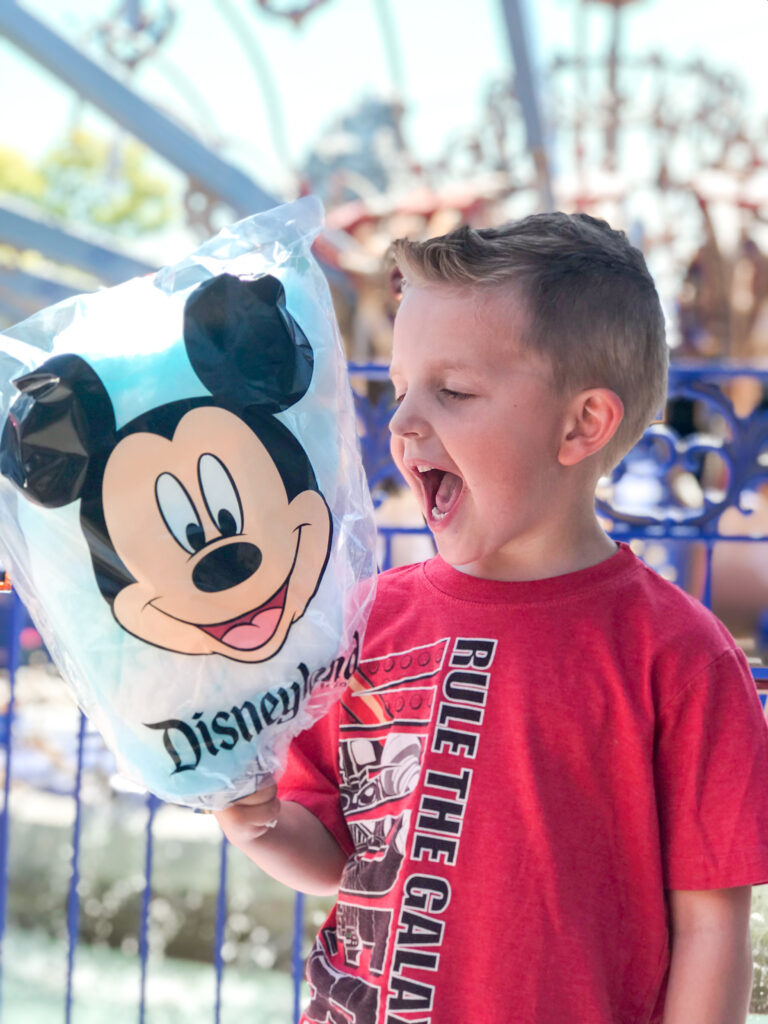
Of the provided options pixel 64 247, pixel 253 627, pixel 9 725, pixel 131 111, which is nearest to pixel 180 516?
pixel 253 627

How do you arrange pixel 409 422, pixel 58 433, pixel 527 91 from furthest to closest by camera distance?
pixel 527 91
pixel 409 422
pixel 58 433

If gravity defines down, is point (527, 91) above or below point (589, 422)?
above

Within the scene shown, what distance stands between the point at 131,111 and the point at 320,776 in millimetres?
3953

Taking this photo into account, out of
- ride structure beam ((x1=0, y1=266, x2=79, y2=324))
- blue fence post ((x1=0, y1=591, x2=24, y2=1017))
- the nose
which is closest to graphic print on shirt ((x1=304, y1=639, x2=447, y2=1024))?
the nose

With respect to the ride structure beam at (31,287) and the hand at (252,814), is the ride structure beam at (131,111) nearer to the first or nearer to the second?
the ride structure beam at (31,287)

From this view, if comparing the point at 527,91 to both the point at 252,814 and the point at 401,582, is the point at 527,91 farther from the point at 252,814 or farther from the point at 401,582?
the point at 252,814

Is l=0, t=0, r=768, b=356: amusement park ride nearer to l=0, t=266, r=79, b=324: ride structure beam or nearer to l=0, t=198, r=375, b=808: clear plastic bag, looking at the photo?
l=0, t=266, r=79, b=324: ride structure beam

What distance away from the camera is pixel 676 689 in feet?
2.78

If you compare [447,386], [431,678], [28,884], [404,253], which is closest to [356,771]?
[431,678]

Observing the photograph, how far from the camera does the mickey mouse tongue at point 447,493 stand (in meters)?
0.92

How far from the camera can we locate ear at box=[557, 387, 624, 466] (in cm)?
91

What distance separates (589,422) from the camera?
92 cm

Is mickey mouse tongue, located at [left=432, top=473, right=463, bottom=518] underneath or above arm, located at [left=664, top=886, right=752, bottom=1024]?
above

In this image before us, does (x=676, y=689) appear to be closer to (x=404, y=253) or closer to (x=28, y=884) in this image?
(x=404, y=253)
